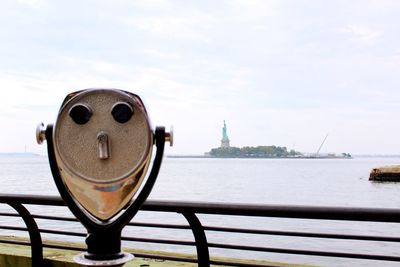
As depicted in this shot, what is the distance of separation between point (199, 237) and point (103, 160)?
1.27 metres

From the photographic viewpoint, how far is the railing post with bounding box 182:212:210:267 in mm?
2878

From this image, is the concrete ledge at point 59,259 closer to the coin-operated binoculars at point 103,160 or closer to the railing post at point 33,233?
the railing post at point 33,233

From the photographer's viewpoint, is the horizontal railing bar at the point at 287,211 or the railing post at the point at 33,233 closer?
the horizontal railing bar at the point at 287,211

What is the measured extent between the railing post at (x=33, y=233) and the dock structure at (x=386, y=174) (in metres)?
63.0

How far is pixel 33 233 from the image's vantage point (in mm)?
3342

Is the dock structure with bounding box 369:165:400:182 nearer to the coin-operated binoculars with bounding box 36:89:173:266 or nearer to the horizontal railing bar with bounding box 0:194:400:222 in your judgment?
the horizontal railing bar with bounding box 0:194:400:222

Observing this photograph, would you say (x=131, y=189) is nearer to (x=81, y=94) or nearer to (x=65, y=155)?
(x=65, y=155)

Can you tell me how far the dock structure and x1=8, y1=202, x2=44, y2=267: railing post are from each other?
62999 mm

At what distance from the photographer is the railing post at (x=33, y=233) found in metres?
3.26

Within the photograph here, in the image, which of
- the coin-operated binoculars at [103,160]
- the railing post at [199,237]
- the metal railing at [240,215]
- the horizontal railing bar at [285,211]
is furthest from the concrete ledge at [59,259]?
the coin-operated binoculars at [103,160]

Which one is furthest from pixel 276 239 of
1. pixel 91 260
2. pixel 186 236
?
pixel 91 260

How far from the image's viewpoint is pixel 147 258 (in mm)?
3484

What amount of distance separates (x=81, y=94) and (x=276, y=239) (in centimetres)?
1694

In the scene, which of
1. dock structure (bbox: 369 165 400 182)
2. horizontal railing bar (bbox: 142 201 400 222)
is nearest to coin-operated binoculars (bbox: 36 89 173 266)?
horizontal railing bar (bbox: 142 201 400 222)
